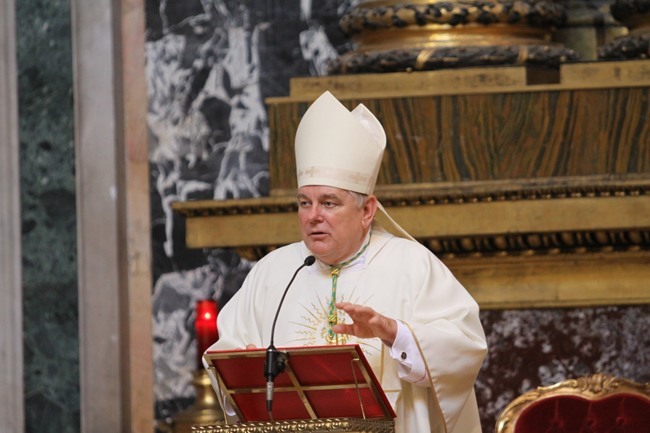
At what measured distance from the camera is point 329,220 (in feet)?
17.1

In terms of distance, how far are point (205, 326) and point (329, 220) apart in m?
1.86

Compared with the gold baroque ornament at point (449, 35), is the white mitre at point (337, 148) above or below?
below

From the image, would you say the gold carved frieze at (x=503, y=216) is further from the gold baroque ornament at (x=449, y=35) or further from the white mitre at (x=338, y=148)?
the white mitre at (x=338, y=148)

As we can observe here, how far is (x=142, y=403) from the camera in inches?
299

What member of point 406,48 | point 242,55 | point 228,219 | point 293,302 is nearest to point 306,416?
point 293,302

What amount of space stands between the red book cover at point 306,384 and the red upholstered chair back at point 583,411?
0.66 m

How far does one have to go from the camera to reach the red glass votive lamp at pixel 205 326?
22.8 ft

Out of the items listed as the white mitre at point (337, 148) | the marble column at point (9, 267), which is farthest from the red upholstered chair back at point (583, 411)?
the marble column at point (9, 267)

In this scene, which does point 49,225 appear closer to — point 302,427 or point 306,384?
point 306,384

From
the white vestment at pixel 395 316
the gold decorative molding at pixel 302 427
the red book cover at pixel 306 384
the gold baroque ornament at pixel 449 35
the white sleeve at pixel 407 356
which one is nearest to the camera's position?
the gold decorative molding at pixel 302 427

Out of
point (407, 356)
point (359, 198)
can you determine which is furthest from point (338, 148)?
point (407, 356)

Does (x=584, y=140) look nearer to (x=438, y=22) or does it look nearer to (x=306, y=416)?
(x=438, y=22)

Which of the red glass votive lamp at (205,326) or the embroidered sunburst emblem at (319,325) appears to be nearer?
the embroidered sunburst emblem at (319,325)

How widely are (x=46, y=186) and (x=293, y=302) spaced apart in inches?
95.1
